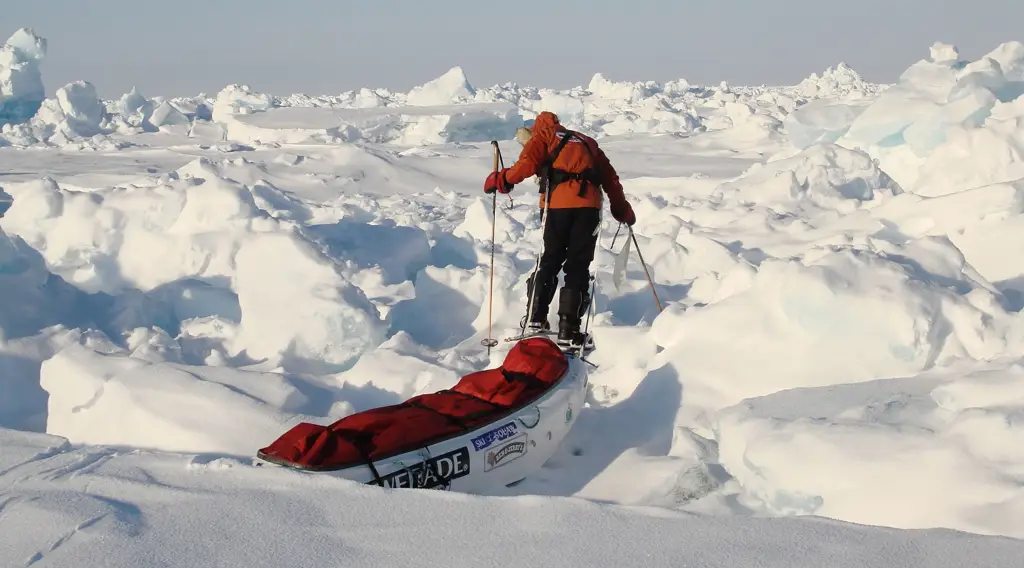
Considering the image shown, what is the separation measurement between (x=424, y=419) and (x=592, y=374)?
5.64 ft

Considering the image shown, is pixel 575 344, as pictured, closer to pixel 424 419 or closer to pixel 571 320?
pixel 571 320

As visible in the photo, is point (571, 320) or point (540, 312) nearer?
point (571, 320)

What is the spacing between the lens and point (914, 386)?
11.3ft

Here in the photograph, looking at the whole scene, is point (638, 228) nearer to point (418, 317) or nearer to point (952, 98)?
point (418, 317)

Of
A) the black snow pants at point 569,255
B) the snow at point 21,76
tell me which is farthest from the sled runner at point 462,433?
the snow at point 21,76

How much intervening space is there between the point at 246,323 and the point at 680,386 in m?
3.29

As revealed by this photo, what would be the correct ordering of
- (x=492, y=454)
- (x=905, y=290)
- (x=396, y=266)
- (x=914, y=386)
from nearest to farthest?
(x=492, y=454), (x=914, y=386), (x=905, y=290), (x=396, y=266)

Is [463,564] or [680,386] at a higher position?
[463,564]

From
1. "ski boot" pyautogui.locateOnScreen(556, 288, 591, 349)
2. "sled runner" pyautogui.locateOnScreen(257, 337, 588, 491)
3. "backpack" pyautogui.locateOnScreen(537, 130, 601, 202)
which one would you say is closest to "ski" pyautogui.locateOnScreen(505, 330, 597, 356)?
"ski boot" pyautogui.locateOnScreen(556, 288, 591, 349)

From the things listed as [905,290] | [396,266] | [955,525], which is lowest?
[396,266]

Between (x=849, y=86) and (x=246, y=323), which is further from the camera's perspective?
(x=849, y=86)

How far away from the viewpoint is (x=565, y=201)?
454cm

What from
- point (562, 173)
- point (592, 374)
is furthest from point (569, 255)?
point (592, 374)

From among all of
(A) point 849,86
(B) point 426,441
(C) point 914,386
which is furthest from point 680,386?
(A) point 849,86
